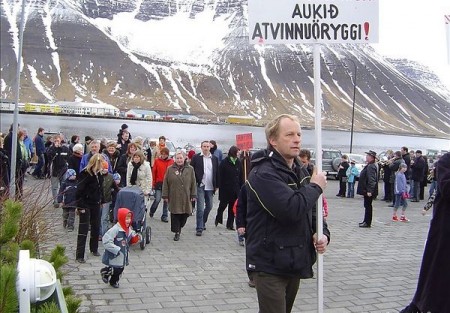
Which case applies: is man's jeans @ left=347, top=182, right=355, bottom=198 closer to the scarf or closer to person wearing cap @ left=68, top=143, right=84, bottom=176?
the scarf

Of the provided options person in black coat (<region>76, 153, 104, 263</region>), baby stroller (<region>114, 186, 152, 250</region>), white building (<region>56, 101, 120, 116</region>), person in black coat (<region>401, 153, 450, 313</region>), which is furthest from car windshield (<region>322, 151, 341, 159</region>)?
white building (<region>56, 101, 120, 116</region>)

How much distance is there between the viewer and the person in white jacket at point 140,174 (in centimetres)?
1019

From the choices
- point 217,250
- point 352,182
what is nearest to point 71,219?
point 217,250

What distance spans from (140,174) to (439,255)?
755cm

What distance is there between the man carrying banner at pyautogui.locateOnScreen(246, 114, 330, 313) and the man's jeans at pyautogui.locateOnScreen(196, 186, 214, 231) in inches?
284

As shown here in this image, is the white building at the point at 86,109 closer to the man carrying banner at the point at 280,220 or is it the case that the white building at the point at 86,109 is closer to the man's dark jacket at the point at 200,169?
the man's dark jacket at the point at 200,169

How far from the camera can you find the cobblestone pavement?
20.0 ft

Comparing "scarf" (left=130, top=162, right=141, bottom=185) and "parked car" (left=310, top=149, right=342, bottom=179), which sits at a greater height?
"scarf" (left=130, top=162, right=141, bottom=185)

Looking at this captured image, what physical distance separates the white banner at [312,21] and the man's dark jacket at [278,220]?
0.98 metres

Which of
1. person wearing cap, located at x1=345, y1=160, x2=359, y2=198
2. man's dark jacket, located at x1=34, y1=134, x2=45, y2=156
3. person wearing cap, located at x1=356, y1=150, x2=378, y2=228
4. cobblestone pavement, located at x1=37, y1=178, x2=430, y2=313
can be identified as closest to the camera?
cobblestone pavement, located at x1=37, y1=178, x2=430, y2=313

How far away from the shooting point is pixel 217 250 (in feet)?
30.2

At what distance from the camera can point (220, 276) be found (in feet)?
24.3

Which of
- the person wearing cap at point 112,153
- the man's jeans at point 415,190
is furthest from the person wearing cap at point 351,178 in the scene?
the person wearing cap at point 112,153

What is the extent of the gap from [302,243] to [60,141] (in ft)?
36.3
